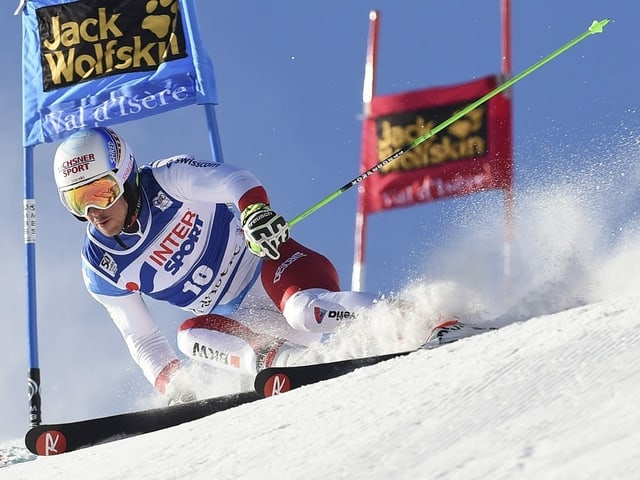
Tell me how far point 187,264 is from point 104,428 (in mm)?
1018

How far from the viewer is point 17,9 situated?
27.2ft

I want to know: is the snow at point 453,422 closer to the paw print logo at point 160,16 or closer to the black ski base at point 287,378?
the black ski base at point 287,378

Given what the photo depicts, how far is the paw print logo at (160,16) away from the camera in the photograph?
7.61m

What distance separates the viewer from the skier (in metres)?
4.69

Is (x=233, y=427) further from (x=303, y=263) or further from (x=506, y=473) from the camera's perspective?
(x=303, y=263)

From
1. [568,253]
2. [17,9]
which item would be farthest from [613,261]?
[17,9]

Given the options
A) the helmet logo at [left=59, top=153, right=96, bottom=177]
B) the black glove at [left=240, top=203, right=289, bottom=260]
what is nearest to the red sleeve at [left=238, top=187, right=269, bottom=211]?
the black glove at [left=240, top=203, right=289, bottom=260]

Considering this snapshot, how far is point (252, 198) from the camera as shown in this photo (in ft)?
15.0

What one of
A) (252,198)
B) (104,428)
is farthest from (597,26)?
(104,428)

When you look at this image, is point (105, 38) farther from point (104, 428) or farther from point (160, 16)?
point (104, 428)

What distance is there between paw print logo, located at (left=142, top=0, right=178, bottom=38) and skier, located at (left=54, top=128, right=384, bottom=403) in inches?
111

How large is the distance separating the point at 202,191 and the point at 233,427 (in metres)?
1.90

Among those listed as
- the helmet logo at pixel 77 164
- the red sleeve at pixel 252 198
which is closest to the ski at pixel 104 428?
the red sleeve at pixel 252 198

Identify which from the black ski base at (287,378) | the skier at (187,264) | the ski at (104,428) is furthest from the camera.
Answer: the skier at (187,264)
